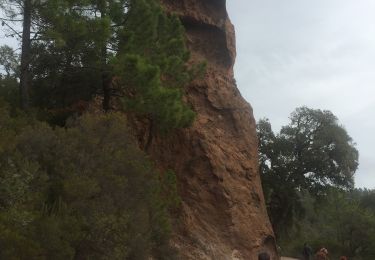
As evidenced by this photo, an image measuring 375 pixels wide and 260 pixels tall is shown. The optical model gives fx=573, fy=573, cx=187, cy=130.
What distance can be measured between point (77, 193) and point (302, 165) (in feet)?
87.3

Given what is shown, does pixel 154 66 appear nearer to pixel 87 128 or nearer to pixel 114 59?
pixel 114 59

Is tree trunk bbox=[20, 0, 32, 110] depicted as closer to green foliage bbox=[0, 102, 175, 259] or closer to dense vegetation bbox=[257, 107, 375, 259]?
green foliage bbox=[0, 102, 175, 259]

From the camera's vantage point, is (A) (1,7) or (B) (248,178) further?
(B) (248,178)

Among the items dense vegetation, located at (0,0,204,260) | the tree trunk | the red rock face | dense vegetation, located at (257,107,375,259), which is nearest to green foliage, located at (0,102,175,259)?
dense vegetation, located at (0,0,204,260)

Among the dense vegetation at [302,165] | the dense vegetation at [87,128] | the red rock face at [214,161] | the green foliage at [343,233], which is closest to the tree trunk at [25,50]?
the dense vegetation at [87,128]

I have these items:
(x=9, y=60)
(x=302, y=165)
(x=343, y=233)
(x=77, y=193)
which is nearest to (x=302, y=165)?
(x=302, y=165)

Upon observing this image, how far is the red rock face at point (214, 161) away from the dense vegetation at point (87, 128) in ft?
7.81

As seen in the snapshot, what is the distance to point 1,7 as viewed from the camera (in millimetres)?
17500

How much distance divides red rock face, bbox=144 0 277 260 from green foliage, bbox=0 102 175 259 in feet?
14.8

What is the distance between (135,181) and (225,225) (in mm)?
7119

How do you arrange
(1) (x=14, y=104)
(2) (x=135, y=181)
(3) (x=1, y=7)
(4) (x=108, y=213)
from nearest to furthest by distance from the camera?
(4) (x=108, y=213)
(2) (x=135, y=181)
(3) (x=1, y=7)
(1) (x=14, y=104)

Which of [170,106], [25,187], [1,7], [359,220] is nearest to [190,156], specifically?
[170,106]

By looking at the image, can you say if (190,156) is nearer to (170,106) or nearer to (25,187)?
(170,106)

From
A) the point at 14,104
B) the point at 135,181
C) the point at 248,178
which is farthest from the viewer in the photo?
the point at 248,178
